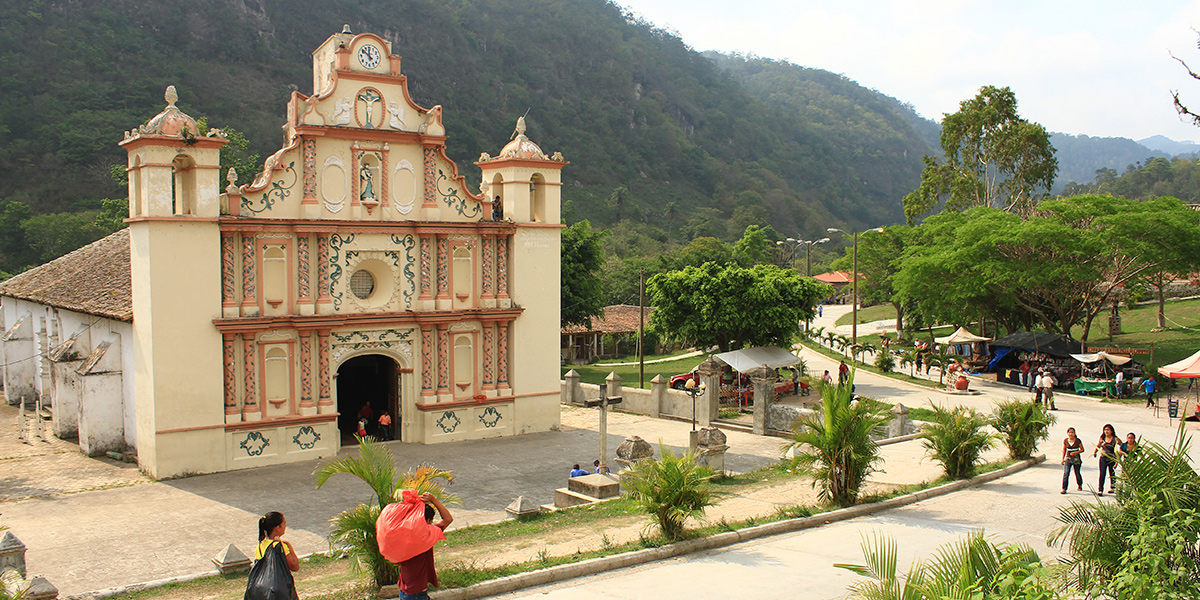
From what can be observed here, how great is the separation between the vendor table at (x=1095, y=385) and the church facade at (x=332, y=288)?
59.9 feet

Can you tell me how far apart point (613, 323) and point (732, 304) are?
18.6 metres

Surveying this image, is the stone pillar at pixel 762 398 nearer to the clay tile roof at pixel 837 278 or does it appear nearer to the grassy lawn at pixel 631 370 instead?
the grassy lawn at pixel 631 370

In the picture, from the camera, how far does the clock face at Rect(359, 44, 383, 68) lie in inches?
884

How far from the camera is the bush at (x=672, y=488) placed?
474 inches

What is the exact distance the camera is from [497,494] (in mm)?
18609

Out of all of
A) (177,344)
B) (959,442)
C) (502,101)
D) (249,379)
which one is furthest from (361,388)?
(502,101)

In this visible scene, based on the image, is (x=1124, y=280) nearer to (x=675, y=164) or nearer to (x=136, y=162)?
(x=136, y=162)

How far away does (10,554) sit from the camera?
1085 cm

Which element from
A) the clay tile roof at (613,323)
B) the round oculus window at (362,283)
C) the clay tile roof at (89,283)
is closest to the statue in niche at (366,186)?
the round oculus window at (362,283)

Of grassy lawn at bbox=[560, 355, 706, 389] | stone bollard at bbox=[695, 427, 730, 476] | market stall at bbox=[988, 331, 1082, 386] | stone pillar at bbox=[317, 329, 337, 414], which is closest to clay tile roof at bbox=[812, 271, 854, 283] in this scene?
grassy lawn at bbox=[560, 355, 706, 389]

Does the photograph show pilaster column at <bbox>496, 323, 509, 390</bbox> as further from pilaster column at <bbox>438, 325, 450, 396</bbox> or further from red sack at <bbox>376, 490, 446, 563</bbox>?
red sack at <bbox>376, 490, 446, 563</bbox>

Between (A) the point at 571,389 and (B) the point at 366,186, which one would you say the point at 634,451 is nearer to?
(B) the point at 366,186

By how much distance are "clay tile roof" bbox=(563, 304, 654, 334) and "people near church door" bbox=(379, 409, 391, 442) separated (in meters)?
22.7

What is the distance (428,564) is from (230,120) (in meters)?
71.7
